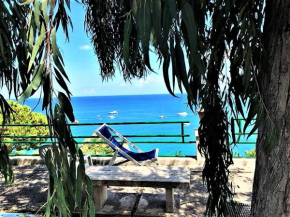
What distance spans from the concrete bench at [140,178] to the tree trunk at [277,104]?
1484 mm

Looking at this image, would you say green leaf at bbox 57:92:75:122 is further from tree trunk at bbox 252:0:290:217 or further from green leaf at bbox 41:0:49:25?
tree trunk at bbox 252:0:290:217

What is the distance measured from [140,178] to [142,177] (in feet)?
0.10

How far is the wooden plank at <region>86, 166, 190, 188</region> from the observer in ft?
8.80

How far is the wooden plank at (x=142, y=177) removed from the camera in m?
2.68

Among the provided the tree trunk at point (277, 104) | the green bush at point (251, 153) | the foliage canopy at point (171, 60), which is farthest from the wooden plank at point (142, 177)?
the green bush at point (251, 153)

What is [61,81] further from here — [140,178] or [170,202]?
[170,202]

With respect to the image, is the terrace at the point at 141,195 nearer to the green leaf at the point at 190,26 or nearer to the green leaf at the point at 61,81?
the green leaf at the point at 61,81

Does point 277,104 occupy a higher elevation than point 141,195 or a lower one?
higher

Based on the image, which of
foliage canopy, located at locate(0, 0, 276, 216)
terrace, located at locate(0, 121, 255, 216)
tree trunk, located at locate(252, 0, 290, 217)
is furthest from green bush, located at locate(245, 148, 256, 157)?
tree trunk, located at locate(252, 0, 290, 217)

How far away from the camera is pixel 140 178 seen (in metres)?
2.79

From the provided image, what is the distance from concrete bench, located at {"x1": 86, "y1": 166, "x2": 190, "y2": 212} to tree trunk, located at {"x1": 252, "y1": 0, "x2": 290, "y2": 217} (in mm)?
1484

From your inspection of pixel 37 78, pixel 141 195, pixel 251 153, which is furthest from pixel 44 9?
pixel 251 153

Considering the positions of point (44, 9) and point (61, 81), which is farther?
point (61, 81)

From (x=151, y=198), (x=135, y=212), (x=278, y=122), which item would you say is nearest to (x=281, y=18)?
(x=278, y=122)
